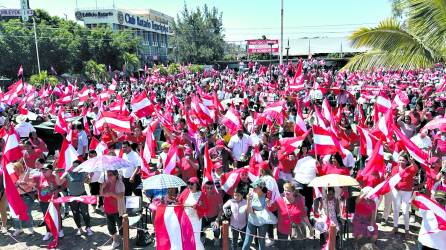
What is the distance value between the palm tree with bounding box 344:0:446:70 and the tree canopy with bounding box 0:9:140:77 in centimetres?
3348

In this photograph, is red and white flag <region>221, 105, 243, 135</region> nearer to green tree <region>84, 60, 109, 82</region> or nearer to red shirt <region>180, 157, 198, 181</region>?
red shirt <region>180, 157, 198, 181</region>

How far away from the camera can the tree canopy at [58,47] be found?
1403 inches

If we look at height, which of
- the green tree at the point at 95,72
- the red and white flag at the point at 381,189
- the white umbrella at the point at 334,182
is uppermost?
the green tree at the point at 95,72

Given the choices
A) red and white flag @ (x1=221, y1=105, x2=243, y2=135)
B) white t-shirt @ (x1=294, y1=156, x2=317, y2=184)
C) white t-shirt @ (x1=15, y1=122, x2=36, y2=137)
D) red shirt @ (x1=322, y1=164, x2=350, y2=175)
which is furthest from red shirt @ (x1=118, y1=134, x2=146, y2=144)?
red shirt @ (x1=322, y1=164, x2=350, y2=175)

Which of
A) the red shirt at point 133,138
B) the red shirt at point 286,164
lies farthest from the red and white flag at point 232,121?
the red shirt at point 286,164

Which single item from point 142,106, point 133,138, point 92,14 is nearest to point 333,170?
point 133,138

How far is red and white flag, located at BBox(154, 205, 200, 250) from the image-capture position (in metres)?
5.66

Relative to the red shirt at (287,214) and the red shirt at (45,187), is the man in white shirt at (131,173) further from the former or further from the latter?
the red shirt at (287,214)

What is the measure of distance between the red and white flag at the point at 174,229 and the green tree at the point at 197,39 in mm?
55778

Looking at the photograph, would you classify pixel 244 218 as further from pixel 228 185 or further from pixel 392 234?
pixel 392 234

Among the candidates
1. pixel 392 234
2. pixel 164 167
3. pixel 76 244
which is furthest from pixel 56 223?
pixel 392 234

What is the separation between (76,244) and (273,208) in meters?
3.62

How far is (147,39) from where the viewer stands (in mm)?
79938

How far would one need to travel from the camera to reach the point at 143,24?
258 ft
